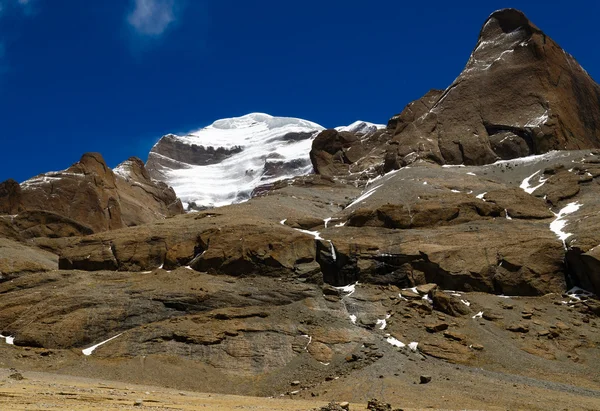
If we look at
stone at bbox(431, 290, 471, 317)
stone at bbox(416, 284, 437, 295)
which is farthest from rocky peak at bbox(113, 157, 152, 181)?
stone at bbox(431, 290, 471, 317)

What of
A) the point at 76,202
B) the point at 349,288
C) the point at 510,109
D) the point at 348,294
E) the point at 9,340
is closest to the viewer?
the point at 9,340

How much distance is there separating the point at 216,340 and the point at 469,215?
34.1m

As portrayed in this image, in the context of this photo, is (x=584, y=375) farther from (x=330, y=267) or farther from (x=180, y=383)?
(x=180, y=383)

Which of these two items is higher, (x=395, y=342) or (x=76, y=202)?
(x=76, y=202)

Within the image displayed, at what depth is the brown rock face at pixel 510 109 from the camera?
102188 millimetres

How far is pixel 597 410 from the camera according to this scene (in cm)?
3353

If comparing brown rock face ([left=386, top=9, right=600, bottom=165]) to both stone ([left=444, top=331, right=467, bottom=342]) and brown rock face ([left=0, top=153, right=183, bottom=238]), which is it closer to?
brown rock face ([left=0, top=153, right=183, bottom=238])

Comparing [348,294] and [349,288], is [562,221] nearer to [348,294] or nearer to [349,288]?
[349,288]

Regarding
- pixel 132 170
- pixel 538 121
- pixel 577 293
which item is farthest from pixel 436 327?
pixel 132 170

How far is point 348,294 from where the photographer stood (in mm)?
55719

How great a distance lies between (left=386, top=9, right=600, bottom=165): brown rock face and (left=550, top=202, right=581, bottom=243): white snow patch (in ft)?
107

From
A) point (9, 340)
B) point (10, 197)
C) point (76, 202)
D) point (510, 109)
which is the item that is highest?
point (510, 109)

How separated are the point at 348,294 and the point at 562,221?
25907mm

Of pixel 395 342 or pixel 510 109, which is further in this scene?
pixel 510 109
